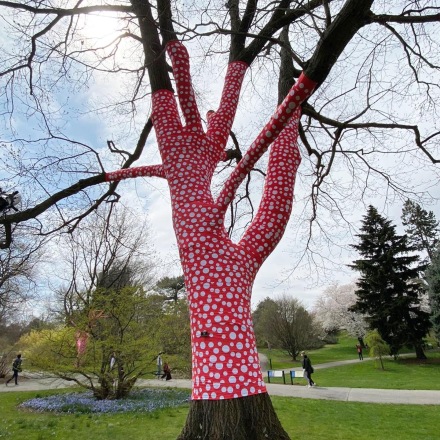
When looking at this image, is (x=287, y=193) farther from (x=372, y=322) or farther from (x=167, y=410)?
(x=372, y=322)

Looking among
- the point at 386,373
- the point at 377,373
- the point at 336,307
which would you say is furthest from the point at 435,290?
the point at 336,307

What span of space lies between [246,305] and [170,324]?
994 cm

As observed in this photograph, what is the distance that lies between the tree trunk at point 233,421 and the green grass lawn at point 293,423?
4.29 metres

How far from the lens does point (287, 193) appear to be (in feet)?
9.79

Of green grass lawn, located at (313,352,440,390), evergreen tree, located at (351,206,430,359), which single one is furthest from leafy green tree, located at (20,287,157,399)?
evergreen tree, located at (351,206,430,359)

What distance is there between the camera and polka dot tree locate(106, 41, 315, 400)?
2.30m

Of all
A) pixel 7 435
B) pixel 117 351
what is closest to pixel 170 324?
pixel 117 351

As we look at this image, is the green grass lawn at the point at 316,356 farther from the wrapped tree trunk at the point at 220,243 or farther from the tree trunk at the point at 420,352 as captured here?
the wrapped tree trunk at the point at 220,243

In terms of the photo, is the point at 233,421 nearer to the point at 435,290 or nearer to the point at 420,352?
the point at 435,290

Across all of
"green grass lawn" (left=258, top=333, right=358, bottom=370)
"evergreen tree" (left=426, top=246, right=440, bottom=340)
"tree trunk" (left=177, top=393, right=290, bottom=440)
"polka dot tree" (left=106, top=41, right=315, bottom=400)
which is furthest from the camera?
"green grass lawn" (left=258, top=333, right=358, bottom=370)

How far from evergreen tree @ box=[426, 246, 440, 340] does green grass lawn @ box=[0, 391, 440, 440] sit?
612 inches

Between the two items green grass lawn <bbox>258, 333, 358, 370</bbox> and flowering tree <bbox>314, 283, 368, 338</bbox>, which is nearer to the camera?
green grass lawn <bbox>258, 333, 358, 370</bbox>

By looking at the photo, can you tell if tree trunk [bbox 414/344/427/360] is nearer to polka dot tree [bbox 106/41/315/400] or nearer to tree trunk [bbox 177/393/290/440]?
polka dot tree [bbox 106/41/315/400]

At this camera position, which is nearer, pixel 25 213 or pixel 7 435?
pixel 25 213
